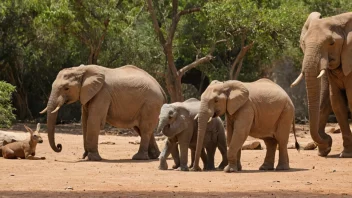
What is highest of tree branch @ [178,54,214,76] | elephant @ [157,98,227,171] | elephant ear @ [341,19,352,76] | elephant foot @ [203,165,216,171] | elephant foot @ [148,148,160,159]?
elephant ear @ [341,19,352,76]

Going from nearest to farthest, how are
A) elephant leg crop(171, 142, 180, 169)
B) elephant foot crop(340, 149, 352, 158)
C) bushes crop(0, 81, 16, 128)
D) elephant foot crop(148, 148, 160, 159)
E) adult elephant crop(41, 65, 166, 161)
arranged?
1. elephant leg crop(171, 142, 180, 169)
2. elephant foot crop(340, 149, 352, 158)
3. adult elephant crop(41, 65, 166, 161)
4. elephant foot crop(148, 148, 160, 159)
5. bushes crop(0, 81, 16, 128)

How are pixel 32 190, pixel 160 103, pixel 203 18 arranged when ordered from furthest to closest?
pixel 203 18, pixel 160 103, pixel 32 190

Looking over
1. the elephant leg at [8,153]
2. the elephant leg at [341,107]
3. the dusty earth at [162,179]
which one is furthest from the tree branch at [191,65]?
the elephant leg at [8,153]

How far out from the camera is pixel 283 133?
16.8 metres

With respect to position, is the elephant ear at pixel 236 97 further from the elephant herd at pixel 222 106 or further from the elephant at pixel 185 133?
the elephant at pixel 185 133

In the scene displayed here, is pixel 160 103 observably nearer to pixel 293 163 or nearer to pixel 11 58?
pixel 293 163

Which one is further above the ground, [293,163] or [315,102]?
[315,102]

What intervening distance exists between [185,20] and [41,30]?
18.9ft

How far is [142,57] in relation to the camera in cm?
3644

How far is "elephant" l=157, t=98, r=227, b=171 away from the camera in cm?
1670

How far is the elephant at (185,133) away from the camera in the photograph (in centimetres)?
1670

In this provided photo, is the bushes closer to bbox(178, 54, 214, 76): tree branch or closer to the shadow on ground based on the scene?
bbox(178, 54, 214, 76): tree branch

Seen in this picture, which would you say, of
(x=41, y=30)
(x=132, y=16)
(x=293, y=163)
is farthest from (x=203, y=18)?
(x=293, y=163)

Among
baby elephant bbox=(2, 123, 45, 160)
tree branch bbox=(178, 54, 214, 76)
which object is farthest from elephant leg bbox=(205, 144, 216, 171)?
tree branch bbox=(178, 54, 214, 76)
